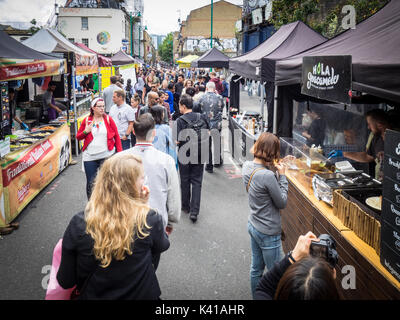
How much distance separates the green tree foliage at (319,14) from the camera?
9414mm

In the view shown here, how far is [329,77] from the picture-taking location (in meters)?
3.95

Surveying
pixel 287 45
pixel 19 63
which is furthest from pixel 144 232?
pixel 287 45

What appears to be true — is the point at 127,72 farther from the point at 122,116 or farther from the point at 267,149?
the point at 267,149

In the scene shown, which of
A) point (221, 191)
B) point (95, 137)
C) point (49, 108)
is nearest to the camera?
point (95, 137)

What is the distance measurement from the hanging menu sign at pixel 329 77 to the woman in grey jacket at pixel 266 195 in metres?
0.96

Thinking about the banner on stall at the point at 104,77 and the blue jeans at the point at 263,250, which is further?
the banner on stall at the point at 104,77

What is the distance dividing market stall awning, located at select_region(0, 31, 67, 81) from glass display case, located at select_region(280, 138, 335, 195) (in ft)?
14.5

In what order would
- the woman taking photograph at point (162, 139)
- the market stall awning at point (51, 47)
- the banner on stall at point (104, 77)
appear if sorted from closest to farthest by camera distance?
the woman taking photograph at point (162, 139)
the market stall awning at point (51, 47)
the banner on stall at point (104, 77)

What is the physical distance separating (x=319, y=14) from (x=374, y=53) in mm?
12095

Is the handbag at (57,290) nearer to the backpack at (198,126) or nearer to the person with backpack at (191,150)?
the person with backpack at (191,150)

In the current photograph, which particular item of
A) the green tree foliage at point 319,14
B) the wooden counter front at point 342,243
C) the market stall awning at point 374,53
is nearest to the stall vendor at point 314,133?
the market stall awning at point 374,53

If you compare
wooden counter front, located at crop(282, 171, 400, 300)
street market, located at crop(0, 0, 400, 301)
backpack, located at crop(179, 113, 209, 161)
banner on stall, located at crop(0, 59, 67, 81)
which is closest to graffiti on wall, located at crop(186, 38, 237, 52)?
street market, located at crop(0, 0, 400, 301)

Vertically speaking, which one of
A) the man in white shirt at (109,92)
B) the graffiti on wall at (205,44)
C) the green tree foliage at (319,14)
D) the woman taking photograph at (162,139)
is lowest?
the woman taking photograph at (162,139)

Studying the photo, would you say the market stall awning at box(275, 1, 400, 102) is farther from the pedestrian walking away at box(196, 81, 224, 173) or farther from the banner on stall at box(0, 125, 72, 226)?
the banner on stall at box(0, 125, 72, 226)
